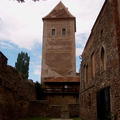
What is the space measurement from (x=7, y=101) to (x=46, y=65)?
1895 centimetres

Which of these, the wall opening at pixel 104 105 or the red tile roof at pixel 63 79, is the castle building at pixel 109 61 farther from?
the red tile roof at pixel 63 79

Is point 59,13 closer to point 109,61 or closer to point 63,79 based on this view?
point 63,79

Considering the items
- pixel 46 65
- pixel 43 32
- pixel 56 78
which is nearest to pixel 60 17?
pixel 43 32

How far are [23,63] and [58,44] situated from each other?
822 cm

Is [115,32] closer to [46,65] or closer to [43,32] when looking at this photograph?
[46,65]

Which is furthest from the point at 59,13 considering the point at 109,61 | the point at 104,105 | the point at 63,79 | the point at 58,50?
the point at 109,61

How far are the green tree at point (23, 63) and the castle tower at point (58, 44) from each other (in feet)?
20.4

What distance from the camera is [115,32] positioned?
26.3 feet

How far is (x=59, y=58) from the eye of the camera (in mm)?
33000

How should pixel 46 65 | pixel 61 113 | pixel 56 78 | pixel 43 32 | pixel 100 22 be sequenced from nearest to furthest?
pixel 100 22 < pixel 61 113 < pixel 56 78 < pixel 46 65 < pixel 43 32

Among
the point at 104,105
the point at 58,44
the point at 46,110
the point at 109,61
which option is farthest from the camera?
the point at 58,44

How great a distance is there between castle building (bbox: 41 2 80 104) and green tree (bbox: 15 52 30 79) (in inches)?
246

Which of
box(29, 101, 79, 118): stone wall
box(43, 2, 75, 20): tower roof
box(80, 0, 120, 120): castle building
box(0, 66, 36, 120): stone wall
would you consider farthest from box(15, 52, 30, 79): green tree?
box(80, 0, 120, 120): castle building

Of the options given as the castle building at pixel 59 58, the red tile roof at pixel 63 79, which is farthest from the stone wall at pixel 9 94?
the red tile roof at pixel 63 79
